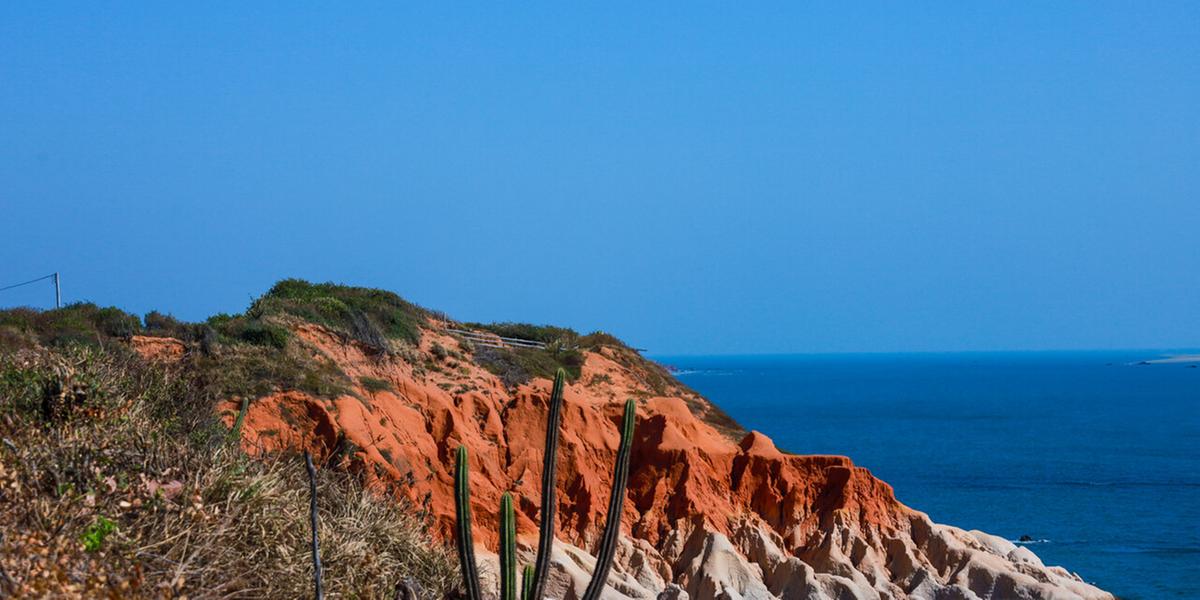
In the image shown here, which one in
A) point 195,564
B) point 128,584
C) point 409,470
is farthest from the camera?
point 409,470

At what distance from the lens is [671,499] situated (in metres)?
29.8

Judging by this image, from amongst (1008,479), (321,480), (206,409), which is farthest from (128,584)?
(1008,479)

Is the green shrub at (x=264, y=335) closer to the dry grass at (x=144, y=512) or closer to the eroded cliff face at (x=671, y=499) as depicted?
the eroded cliff face at (x=671, y=499)

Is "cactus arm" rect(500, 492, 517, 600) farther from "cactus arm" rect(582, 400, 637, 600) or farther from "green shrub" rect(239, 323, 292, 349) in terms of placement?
"green shrub" rect(239, 323, 292, 349)

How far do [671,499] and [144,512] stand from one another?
17.0 m

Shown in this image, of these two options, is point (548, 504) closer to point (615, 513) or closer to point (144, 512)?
point (615, 513)

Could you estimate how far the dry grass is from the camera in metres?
12.8

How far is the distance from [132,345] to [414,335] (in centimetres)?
823

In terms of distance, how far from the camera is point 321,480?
20.2m

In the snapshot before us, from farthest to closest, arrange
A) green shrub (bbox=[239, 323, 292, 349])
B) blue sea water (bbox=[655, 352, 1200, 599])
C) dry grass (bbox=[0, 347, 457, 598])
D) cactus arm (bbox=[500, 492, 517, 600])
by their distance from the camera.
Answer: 1. blue sea water (bbox=[655, 352, 1200, 599])
2. green shrub (bbox=[239, 323, 292, 349])
3. cactus arm (bbox=[500, 492, 517, 600])
4. dry grass (bbox=[0, 347, 457, 598])

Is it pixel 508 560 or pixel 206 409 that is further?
pixel 206 409

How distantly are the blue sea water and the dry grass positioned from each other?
26.7 metres

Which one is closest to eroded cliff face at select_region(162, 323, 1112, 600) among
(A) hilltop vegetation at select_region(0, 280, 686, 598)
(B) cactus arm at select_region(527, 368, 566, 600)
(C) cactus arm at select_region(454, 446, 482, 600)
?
(A) hilltop vegetation at select_region(0, 280, 686, 598)

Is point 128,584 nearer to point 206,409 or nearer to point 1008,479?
point 206,409
